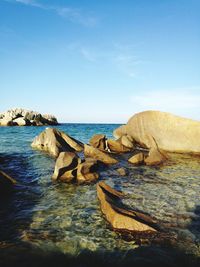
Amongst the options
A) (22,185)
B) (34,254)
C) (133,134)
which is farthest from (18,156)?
(34,254)

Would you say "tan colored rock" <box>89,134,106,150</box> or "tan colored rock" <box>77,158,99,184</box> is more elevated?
"tan colored rock" <box>89,134,106,150</box>

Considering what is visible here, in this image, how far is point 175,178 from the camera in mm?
10070

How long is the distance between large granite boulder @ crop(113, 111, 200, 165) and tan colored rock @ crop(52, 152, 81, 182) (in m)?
5.63

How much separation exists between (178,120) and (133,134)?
368 cm

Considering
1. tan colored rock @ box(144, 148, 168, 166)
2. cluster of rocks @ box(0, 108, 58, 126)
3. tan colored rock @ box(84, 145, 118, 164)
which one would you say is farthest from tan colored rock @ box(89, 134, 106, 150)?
cluster of rocks @ box(0, 108, 58, 126)

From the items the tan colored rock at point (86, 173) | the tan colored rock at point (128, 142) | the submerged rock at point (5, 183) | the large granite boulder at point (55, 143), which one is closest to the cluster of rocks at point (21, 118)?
the large granite boulder at point (55, 143)

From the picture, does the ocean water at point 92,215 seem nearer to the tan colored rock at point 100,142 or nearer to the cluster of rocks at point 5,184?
the cluster of rocks at point 5,184

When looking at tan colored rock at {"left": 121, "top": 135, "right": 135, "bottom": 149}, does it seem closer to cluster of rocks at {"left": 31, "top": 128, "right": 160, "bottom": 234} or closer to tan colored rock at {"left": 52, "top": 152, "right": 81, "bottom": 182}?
cluster of rocks at {"left": 31, "top": 128, "right": 160, "bottom": 234}

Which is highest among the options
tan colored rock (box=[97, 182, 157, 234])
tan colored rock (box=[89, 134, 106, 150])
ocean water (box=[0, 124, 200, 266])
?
tan colored rock (box=[89, 134, 106, 150])

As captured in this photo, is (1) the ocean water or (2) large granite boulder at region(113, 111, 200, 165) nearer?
(1) the ocean water

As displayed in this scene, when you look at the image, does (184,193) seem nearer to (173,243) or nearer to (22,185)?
(173,243)

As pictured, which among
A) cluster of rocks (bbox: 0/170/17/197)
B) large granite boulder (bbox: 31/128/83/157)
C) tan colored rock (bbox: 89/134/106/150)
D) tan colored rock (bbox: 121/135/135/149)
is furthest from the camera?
tan colored rock (bbox: 121/135/135/149)

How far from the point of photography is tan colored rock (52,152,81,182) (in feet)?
30.7

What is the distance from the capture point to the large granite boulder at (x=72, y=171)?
9336 mm
